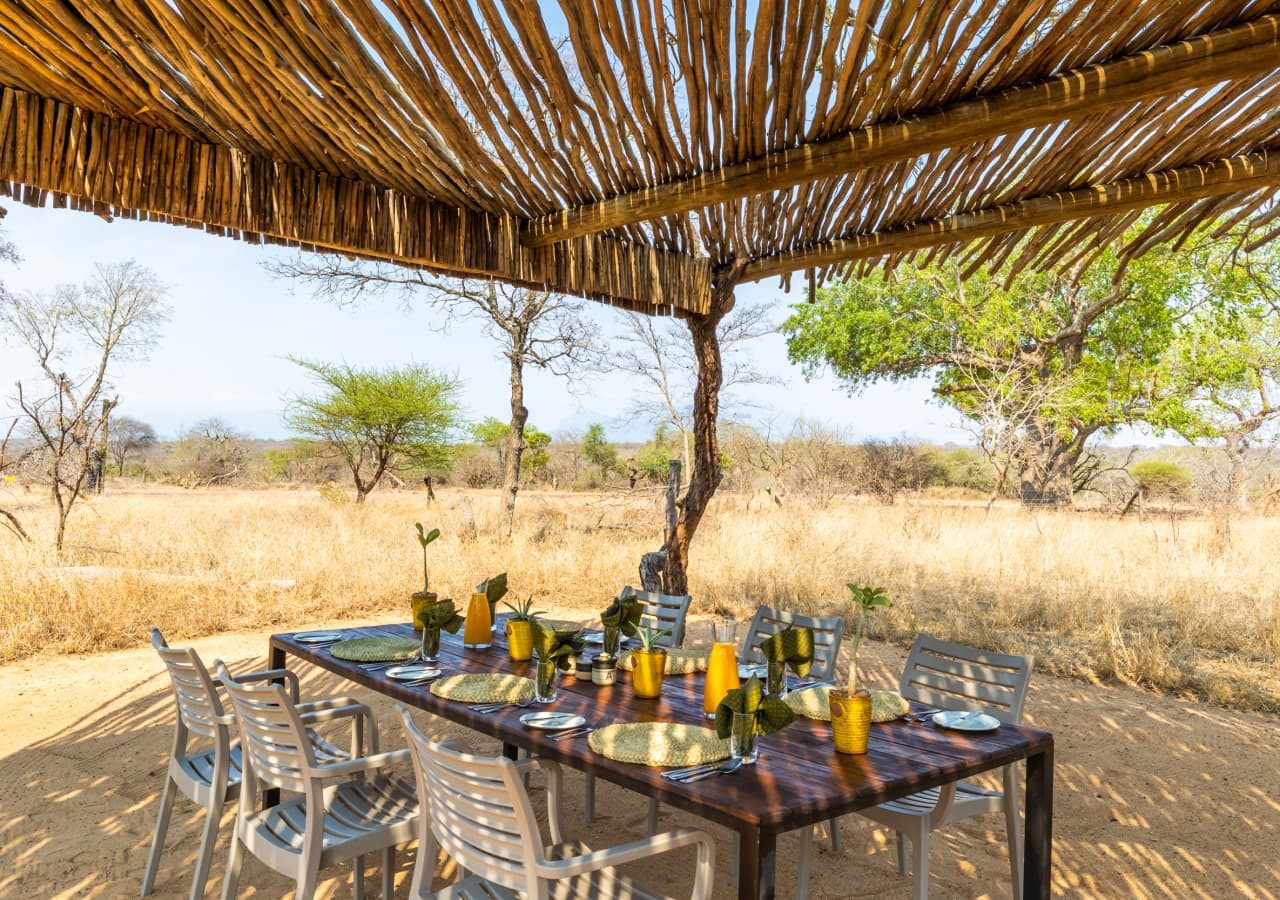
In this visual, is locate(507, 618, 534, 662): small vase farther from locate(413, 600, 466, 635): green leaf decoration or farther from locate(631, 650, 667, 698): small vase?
locate(631, 650, 667, 698): small vase

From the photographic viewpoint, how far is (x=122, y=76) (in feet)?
7.37

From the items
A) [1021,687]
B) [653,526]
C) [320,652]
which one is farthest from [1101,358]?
[320,652]

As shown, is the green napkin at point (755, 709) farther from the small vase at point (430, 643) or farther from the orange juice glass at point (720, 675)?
the small vase at point (430, 643)

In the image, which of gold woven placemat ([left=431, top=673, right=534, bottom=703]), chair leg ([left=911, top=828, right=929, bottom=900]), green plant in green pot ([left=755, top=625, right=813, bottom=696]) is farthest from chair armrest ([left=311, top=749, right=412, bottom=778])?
chair leg ([left=911, top=828, right=929, bottom=900])

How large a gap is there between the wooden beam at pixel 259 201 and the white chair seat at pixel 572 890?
83.1 inches

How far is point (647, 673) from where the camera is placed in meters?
2.60

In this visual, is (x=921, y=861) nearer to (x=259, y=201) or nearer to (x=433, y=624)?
(x=433, y=624)

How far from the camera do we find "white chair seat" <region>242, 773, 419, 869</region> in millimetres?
2176

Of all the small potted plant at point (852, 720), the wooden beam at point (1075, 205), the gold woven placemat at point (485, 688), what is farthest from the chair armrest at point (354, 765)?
the wooden beam at point (1075, 205)

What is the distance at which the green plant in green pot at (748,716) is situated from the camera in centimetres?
194

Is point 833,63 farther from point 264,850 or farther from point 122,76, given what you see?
point 264,850

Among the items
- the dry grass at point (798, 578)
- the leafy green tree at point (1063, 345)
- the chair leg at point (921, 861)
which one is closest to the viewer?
the chair leg at point (921, 861)

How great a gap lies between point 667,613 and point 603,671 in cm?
122

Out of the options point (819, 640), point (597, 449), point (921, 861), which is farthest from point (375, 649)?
point (597, 449)
